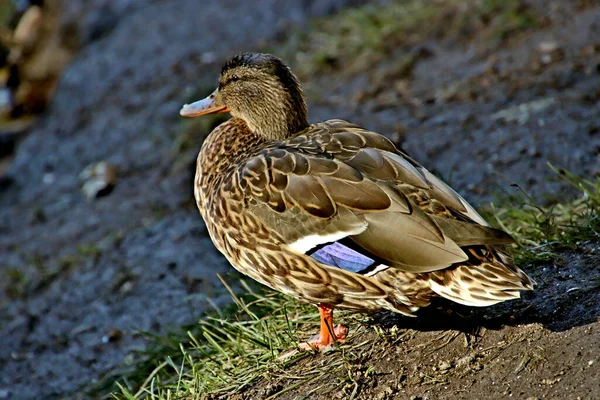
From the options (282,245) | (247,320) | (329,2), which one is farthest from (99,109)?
(282,245)

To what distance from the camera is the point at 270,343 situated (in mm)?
3979

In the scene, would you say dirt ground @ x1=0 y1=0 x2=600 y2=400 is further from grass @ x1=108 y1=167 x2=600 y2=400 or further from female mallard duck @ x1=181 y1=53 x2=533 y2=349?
female mallard duck @ x1=181 y1=53 x2=533 y2=349

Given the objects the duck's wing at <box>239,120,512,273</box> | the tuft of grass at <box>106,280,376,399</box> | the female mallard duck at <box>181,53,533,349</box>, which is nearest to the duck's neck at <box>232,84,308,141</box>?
the female mallard duck at <box>181,53,533,349</box>

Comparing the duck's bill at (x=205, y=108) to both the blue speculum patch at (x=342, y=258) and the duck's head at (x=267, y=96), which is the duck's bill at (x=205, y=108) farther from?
the blue speculum patch at (x=342, y=258)

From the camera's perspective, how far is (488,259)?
11.2 feet

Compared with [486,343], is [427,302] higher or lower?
higher

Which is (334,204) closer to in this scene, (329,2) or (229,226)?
(229,226)

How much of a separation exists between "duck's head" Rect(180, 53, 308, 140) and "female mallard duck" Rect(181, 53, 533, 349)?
31cm

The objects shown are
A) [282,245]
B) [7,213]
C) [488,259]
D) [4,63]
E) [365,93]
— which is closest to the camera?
[488,259]

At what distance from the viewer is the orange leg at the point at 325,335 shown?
3797mm

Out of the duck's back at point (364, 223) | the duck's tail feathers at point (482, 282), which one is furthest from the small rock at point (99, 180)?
the duck's tail feathers at point (482, 282)

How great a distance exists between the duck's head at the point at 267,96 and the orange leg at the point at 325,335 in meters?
1.02

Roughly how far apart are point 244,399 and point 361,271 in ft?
2.64

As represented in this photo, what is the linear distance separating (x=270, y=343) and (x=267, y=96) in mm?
1259
